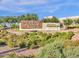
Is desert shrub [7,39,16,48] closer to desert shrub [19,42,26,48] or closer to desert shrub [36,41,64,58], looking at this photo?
desert shrub [19,42,26,48]

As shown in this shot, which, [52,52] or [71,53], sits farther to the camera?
[52,52]

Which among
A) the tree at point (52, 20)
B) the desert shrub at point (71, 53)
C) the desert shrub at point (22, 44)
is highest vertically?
the tree at point (52, 20)

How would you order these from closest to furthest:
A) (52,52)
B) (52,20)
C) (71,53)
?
(71,53)
(52,52)
(52,20)

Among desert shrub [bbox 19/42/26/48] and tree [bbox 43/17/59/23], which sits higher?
tree [bbox 43/17/59/23]

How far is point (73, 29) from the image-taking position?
36.9 ft

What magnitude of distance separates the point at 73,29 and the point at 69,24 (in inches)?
33.5

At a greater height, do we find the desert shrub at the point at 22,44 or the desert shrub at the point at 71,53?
the desert shrub at the point at 71,53

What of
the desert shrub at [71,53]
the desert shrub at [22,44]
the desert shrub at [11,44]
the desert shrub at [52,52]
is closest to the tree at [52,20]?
the desert shrub at [22,44]

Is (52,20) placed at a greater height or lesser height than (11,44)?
greater

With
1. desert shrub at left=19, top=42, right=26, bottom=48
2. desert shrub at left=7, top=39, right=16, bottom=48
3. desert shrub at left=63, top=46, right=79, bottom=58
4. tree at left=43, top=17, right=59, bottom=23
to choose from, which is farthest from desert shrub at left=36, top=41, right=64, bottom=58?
desert shrub at left=7, top=39, right=16, bottom=48

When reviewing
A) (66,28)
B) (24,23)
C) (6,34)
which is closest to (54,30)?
(66,28)

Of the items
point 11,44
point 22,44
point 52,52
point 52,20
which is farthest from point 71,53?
point 11,44

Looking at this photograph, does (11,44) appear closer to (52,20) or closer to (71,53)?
(52,20)

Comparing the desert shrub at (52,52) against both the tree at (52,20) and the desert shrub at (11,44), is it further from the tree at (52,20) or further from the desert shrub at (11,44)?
the desert shrub at (11,44)
